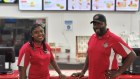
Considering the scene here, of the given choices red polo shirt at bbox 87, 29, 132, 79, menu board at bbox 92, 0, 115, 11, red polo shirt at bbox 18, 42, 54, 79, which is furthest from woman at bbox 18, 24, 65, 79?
Result: menu board at bbox 92, 0, 115, 11

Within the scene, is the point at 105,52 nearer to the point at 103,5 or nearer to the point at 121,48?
the point at 121,48

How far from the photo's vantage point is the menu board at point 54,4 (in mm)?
5473

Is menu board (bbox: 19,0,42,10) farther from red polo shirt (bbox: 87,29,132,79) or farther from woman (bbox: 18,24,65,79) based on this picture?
red polo shirt (bbox: 87,29,132,79)

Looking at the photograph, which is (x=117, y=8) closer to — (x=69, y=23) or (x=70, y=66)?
(x=69, y=23)

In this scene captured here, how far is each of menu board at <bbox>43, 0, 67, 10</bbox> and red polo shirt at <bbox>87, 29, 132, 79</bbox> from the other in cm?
252

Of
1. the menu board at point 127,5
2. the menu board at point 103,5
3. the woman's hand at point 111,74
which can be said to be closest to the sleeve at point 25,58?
the woman's hand at point 111,74

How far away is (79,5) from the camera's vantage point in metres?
5.51

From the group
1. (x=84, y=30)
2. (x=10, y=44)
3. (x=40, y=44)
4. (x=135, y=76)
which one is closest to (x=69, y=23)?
A: (x=84, y=30)

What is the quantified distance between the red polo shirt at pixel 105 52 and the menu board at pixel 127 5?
2.62 metres

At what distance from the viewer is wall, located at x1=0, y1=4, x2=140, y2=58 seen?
560 centimetres

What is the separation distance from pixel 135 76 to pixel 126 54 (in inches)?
43.9

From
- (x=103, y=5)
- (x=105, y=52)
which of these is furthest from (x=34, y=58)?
(x=103, y=5)

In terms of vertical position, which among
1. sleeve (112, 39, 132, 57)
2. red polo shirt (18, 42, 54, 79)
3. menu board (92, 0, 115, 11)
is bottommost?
red polo shirt (18, 42, 54, 79)

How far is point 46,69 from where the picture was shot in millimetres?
3188
